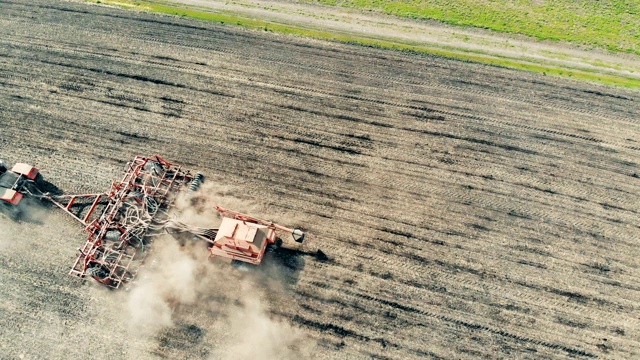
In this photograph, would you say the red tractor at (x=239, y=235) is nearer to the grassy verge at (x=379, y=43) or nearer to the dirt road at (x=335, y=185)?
the dirt road at (x=335, y=185)

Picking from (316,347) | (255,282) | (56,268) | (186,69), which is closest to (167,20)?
(186,69)

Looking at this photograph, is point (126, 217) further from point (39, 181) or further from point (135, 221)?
point (39, 181)

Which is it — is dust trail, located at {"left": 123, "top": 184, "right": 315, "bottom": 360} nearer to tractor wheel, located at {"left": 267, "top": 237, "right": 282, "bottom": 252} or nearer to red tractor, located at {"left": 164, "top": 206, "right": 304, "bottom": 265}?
red tractor, located at {"left": 164, "top": 206, "right": 304, "bottom": 265}

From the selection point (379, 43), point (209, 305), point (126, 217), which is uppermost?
point (379, 43)

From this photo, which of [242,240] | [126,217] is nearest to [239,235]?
[242,240]

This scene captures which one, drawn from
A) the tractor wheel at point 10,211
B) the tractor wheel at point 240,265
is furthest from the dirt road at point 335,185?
the tractor wheel at point 10,211

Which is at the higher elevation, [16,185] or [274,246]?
[274,246]
